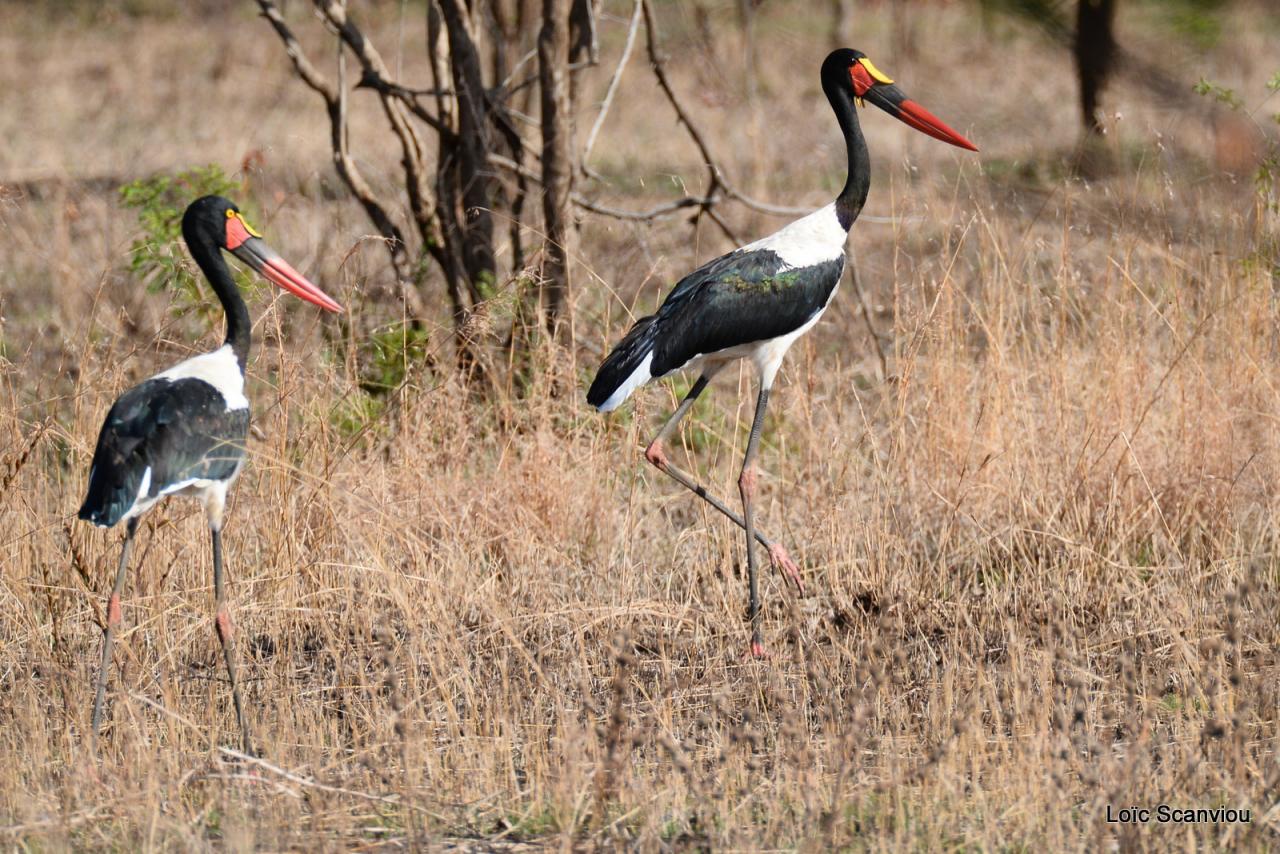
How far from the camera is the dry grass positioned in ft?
10.5

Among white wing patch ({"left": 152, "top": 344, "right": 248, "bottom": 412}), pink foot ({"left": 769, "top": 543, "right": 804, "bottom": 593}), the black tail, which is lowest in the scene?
pink foot ({"left": 769, "top": 543, "right": 804, "bottom": 593})

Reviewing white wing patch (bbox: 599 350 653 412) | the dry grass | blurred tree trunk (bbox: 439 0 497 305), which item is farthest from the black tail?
blurred tree trunk (bbox: 439 0 497 305)

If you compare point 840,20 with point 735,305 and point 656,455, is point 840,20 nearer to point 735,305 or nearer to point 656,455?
point 735,305

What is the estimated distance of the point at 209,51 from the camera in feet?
55.6

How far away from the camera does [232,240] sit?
4230mm

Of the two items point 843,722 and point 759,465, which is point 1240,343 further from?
point 843,722

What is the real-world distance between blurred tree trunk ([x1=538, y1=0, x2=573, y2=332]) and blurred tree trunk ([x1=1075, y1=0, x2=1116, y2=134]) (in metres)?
4.13

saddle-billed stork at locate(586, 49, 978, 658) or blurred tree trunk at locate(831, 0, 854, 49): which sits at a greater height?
blurred tree trunk at locate(831, 0, 854, 49)

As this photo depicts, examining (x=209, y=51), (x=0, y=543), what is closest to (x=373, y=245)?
(x=0, y=543)

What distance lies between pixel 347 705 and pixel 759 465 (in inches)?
94.8

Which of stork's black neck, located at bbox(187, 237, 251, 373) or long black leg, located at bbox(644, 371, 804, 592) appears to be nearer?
stork's black neck, located at bbox(187, 237, 251, 373)

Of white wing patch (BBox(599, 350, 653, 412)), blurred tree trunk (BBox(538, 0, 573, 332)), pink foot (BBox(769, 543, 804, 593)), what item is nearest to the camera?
white wing patch (BBox(599, 350, 653, 412))

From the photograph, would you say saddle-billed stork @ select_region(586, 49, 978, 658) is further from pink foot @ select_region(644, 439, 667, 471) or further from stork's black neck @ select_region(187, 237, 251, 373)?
stork's black neck @ select_region(187, 237, 251, 373)

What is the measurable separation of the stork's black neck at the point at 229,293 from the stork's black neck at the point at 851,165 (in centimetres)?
198
